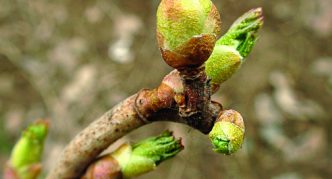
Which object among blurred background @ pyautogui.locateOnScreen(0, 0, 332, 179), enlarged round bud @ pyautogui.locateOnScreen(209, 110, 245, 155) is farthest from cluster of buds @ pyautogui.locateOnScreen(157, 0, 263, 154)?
blurred background @ pyautogui.locateOnScreen(0, 0, 332, 179)

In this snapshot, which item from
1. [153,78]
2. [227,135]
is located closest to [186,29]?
[227,135]

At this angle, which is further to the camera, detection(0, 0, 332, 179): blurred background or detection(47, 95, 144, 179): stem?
detection(0, 0, 332, 179): blurred background

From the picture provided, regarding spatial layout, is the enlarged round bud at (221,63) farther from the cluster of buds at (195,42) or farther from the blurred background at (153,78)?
the blurred background at (153,78)

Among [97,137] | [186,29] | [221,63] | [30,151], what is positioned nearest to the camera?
[186,29]

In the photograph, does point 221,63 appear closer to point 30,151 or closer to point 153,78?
point 30,151

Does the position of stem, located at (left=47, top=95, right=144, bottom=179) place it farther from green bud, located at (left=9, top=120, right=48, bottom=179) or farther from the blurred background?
the blurred background

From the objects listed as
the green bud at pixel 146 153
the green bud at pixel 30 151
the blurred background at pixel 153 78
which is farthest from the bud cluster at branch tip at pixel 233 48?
the blurred background at pixel 153 78

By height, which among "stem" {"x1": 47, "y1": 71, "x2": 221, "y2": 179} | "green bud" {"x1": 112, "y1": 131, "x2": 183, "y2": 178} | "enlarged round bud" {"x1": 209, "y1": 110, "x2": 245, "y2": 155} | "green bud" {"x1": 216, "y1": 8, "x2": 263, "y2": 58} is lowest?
"enlarged round bud" {"x1": 209, "y1": 110, "x2": 245, "y2": 155}
